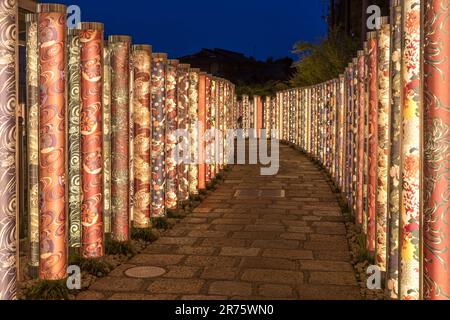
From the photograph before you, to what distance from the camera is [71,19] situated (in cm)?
435

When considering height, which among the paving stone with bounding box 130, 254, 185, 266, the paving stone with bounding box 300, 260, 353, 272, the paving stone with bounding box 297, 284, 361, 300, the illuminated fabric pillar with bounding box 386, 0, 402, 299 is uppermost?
the illuminated fabric pillar with bounding box 386, 0, 402, 299

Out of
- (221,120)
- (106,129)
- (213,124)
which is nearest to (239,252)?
(106,129)

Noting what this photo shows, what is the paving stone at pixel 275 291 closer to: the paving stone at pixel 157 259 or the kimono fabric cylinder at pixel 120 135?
the paving stone at pixel 157 259

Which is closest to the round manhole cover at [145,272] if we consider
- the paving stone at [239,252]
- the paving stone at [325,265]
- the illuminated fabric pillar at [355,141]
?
the paving stone at [239,252]

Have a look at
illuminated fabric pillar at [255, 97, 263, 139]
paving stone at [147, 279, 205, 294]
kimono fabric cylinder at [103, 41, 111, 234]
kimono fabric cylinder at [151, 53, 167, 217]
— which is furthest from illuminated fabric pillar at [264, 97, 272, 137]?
paving stone at [147, 279, 205, 294]

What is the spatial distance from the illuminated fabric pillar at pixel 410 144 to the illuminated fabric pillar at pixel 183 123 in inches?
186

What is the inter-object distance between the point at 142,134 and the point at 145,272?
182 cm

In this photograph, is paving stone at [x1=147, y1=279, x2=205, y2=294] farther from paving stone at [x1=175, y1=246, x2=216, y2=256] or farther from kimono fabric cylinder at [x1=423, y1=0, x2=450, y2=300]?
kimono fabric cylinder at [x1=423, y1=0, x2=450, y2=300]

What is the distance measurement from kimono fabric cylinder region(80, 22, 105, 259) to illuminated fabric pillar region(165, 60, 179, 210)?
2.47 meters

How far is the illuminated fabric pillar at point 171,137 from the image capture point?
23.5 feet

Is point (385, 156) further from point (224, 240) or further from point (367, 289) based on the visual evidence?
point (224, 240)

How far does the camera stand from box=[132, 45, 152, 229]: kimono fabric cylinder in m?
5.91

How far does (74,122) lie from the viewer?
451 cm
